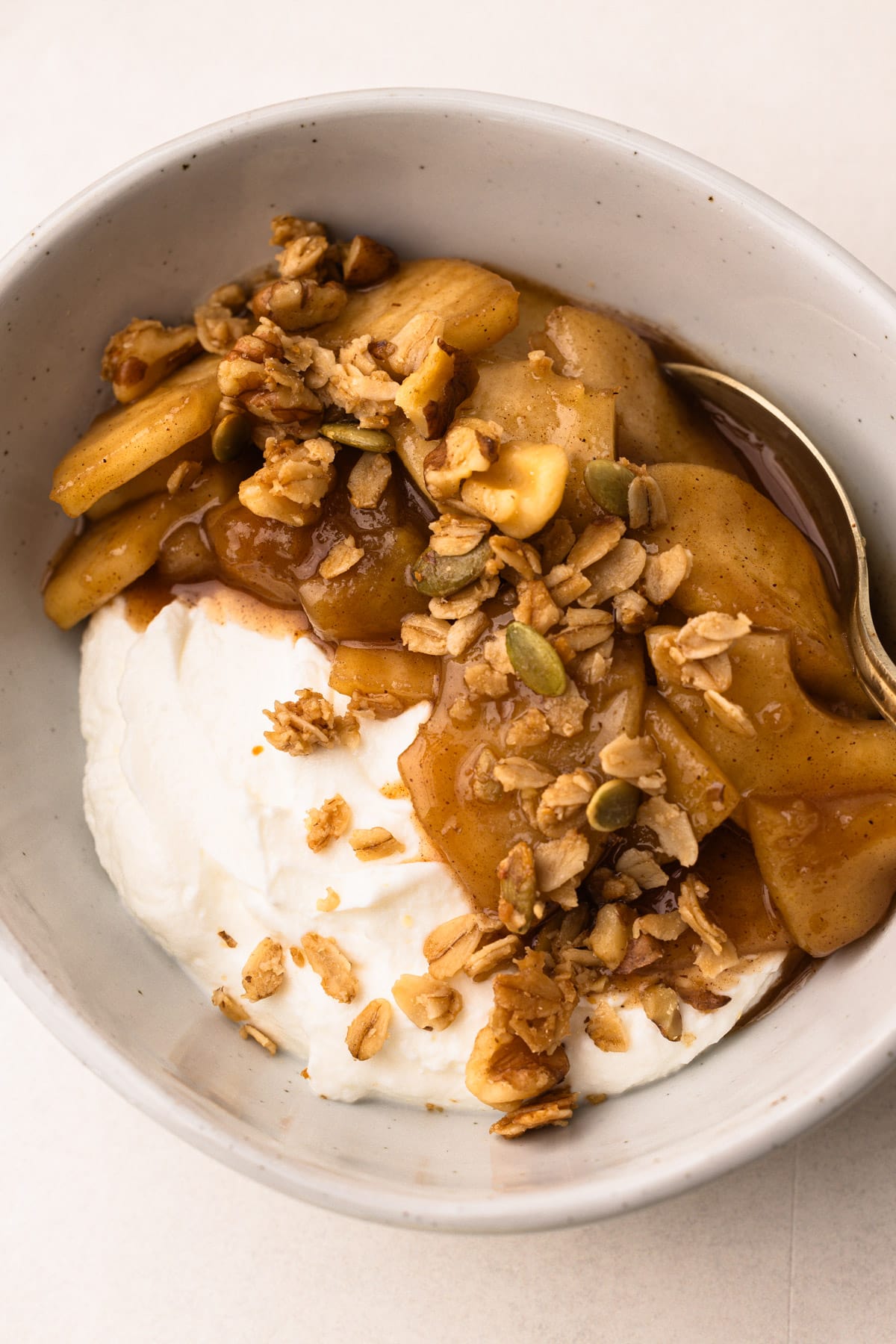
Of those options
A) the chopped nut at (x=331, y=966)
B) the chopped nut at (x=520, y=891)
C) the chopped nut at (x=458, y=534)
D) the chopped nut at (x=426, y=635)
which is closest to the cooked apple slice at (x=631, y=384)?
the chopped nut at (x=458, y=534)

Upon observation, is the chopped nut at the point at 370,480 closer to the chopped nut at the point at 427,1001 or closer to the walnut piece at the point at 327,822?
the walnut piece at the point at 327,822

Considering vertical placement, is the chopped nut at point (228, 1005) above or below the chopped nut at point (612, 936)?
above

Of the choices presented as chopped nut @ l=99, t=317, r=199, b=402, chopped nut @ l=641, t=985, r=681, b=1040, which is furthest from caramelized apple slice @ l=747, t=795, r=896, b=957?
chopped nut @ l=99, t=317, r=199, b=402

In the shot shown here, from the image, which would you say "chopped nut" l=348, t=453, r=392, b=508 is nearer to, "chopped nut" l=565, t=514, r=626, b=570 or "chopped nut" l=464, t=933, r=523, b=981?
"chopped nut" l=565, t=514, r=626, b=570

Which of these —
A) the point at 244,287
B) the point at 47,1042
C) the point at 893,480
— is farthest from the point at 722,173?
the point at 47,1042

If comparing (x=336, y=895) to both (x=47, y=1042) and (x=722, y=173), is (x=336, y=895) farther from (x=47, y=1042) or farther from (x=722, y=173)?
(x=722, y=173)

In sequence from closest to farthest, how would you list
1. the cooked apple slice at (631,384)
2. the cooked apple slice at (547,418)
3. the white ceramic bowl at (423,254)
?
the white ceramic bowl at (423,254) < the cooked apple slice at (547,418) < the cooked apple slice at (631,384)

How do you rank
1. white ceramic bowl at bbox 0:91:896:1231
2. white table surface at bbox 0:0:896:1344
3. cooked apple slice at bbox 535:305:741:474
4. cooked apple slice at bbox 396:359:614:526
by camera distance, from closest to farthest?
white ceramic bowl at bbox 0:91:896:1231 < cooked apple slice at bbox 396:359:614:526 < cooked apple slice at bbox 535:305:741:474 < white table surface at bbox 0:0:896:1344
